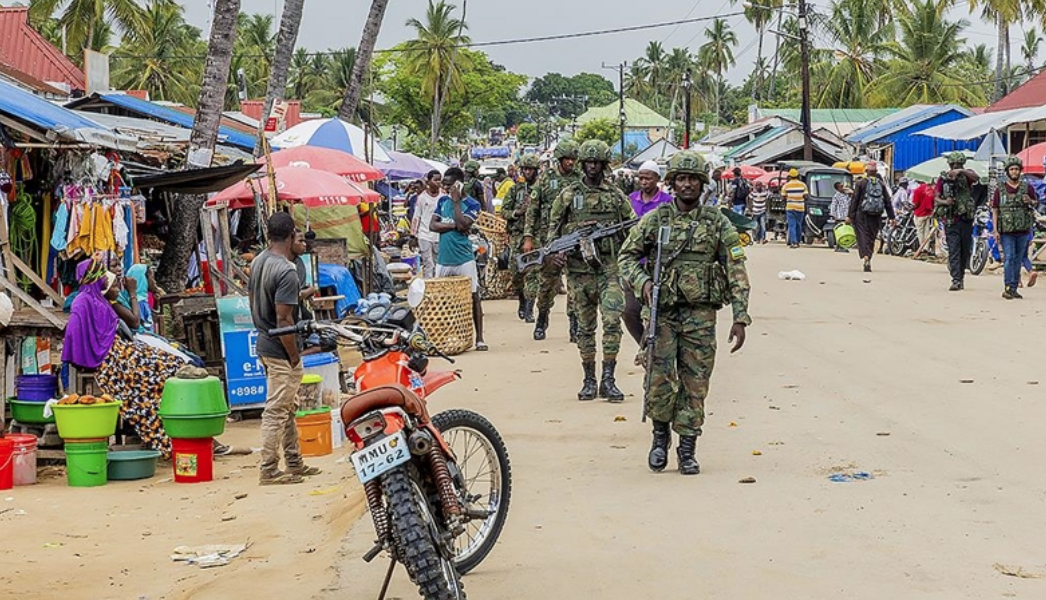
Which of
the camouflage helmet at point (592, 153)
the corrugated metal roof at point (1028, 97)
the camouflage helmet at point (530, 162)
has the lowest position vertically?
the camouflage helmet at point (592, 153)

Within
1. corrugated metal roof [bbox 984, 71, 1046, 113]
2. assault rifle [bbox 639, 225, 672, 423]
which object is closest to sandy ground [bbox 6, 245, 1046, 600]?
assault rifle [bbox 639, 225, 672, 423]

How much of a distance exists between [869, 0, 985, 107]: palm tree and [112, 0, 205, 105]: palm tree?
31415 millimetres

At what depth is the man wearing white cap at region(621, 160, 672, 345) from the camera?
1140 centimetres

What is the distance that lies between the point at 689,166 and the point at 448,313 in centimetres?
725

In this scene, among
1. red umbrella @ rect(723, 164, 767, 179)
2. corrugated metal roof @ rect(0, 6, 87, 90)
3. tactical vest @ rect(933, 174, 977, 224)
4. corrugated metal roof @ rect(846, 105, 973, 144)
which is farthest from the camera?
corrugated metal roof @ rect(846, 105, 973, 144)

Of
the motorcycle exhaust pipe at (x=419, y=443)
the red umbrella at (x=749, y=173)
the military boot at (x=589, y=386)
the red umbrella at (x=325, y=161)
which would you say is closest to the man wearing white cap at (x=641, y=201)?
the military boot at (x=589, y=386)

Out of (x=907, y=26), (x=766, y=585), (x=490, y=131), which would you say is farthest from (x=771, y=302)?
(x=490, y=131)

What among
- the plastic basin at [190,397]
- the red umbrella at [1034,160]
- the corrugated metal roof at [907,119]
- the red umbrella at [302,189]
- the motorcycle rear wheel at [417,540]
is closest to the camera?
the motorcycle rear wheel at [417,540]

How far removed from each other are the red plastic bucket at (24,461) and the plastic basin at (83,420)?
24 cm

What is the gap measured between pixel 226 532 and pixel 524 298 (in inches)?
406

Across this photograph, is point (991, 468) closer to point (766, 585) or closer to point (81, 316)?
point (766, 585)

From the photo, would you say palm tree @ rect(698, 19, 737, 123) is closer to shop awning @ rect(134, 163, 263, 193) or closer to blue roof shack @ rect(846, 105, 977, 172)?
blue roof shack @ rect(846, 105, 977, 172)

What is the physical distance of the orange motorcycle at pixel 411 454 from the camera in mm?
5445

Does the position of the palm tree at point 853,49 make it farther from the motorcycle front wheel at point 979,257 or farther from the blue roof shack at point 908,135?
the motorcycle front wheel at point 979,257
